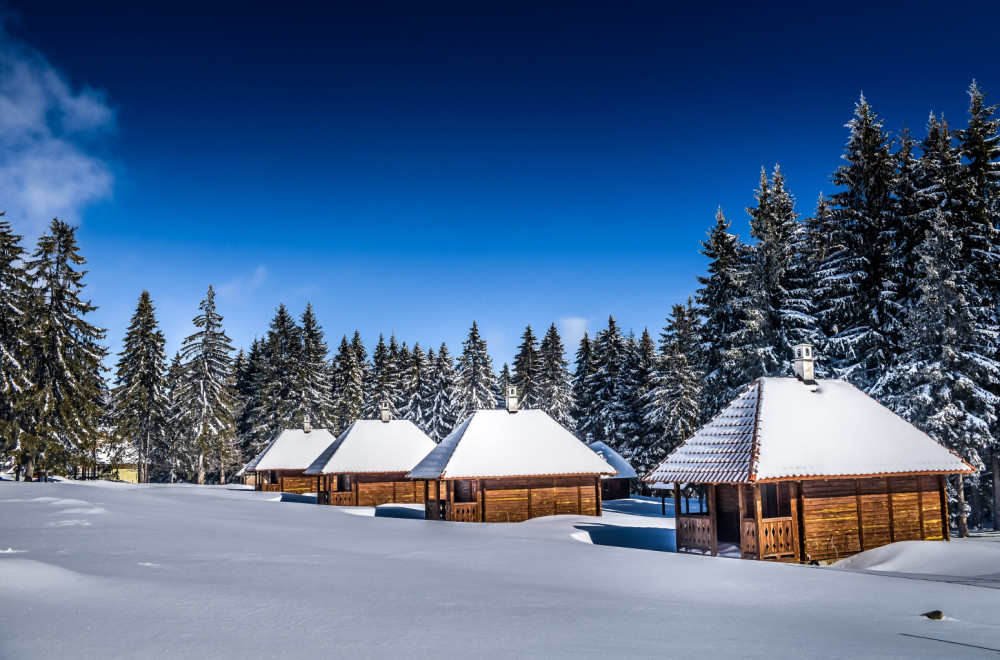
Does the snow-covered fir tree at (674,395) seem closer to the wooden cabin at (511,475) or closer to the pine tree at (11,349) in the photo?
the wooden cabin at (511,475)

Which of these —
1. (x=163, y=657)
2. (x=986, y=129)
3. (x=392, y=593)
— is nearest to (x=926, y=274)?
(x=986, y=129)

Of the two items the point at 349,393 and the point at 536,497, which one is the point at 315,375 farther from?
the point at 536,497

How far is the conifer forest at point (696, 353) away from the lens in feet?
92.3

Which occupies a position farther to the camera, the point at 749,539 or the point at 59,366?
the point at 59,366

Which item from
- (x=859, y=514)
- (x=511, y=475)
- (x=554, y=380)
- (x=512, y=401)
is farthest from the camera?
(x=554, y=380)

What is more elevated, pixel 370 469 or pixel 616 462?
pixel 370 469

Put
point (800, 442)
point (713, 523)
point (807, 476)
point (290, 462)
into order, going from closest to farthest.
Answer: point (807, 476)
point (713, 523)
point (800, 442)
point (290, 462)

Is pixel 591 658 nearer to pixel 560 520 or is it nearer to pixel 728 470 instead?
pixel 728 470

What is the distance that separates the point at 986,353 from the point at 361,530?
26.0 m

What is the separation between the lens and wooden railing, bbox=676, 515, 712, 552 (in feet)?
69.2

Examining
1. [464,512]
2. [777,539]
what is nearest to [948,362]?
[777,539]

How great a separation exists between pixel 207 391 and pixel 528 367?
32.1 meters

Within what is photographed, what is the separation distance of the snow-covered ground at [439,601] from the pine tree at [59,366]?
91.0 ft

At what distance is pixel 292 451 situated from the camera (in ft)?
189
